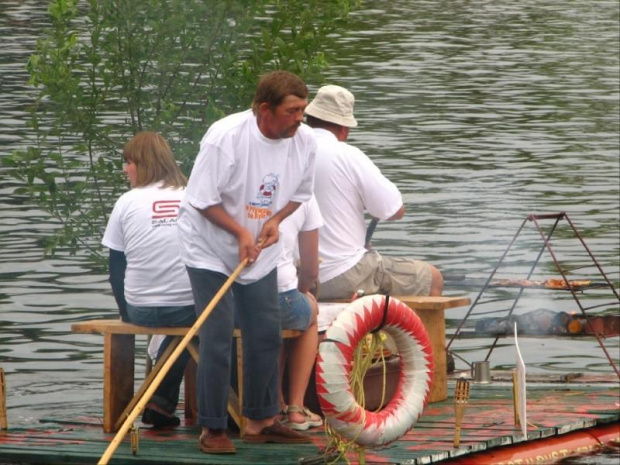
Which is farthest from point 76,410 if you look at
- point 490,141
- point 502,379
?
point 490,141

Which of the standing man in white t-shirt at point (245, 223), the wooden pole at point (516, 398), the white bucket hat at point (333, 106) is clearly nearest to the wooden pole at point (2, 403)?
the standing man in white t-shirt at point (245, 223)

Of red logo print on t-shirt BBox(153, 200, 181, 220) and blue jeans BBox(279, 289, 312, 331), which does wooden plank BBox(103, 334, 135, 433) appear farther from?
blue jeans BBox(279, 289, 312, 331)

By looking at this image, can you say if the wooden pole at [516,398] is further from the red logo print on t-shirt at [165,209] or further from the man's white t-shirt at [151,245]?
the red logo print on t-shirt at [165,209]

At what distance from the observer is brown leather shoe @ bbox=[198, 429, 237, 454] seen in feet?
26.7

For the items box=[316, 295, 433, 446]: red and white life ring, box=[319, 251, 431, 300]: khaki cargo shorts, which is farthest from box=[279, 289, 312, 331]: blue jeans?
box=[319, 251, 431, 300]: khaki cargo shorts

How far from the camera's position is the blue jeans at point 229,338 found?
8008mm

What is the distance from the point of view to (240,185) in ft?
26.0

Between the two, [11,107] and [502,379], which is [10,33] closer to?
[11,107]

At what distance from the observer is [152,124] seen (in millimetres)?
10711

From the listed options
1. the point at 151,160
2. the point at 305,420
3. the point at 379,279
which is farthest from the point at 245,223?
the point at 379,279

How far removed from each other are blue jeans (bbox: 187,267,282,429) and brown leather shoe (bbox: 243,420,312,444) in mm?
231

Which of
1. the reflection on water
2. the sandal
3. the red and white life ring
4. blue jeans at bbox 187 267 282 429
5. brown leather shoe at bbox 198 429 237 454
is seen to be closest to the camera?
the red and white life ring

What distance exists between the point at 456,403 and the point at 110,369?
1.66 m

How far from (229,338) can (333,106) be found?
5.61 feet
